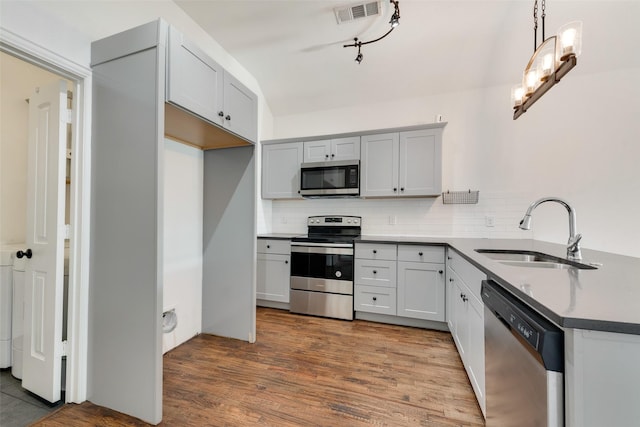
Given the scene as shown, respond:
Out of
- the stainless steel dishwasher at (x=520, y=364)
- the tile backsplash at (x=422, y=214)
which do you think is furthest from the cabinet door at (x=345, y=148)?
the stainless steel dishwasher at (x=520, y=364)

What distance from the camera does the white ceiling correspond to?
236cm

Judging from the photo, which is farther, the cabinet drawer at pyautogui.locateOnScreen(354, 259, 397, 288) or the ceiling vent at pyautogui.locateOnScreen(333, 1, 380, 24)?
the cabinet drawer at pyautogui.locateOnScreen(354, 259, 397, 288)

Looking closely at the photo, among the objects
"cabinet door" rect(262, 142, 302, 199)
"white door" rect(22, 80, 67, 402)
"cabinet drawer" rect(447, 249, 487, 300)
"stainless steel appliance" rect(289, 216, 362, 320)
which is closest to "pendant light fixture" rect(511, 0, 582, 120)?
"cabinet drawer" rect(447, 249, 487, 300)

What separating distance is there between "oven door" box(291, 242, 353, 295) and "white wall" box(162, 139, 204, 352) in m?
1.10

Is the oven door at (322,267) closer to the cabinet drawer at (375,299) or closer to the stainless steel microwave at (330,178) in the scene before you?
the cabinet drawer at (375,299)

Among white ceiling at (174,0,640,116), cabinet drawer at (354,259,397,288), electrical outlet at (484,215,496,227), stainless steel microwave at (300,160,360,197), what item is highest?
white ceiling at (174,0,640,116)

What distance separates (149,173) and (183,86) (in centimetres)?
60

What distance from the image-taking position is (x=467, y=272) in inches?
74.4

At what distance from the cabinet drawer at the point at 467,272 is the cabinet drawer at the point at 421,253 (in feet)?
0.47

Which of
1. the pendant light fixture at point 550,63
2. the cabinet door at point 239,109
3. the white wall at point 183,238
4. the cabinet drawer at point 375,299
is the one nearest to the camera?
the pendant light fixture at point 550,63

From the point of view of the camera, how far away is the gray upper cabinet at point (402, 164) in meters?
3.03

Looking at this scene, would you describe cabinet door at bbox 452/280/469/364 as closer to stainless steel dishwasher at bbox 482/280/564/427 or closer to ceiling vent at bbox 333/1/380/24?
stainless steel dishwasher at bbox 482/280/564/427

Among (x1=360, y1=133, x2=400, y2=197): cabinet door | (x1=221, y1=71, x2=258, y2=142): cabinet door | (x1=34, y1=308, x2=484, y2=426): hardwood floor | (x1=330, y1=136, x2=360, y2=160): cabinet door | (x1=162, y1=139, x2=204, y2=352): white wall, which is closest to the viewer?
(x1=34, y1=308, x2=484, y2=426): hardwood floor

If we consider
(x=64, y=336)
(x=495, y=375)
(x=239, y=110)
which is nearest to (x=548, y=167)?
(x=495, y=375)
